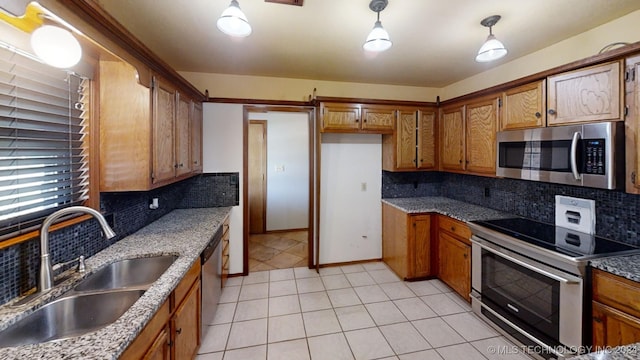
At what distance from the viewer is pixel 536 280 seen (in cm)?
182

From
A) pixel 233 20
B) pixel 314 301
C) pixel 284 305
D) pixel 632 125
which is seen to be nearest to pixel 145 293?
pixel 233 20

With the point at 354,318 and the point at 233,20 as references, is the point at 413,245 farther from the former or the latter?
the point at 233,20

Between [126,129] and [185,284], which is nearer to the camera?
[185,284]

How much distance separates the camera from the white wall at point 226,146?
3.07 meters

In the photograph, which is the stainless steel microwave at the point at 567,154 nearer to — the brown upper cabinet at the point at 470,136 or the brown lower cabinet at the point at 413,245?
the brown upper cabinet at the point at 470,136

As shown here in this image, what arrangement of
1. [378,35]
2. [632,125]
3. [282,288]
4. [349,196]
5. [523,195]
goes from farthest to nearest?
[349,196]
[282,288]
[523,195]
[378,35]
[632,125]

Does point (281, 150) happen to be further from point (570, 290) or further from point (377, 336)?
point (570, 290)

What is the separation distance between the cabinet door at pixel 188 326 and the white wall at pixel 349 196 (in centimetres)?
187

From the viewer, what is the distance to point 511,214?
8.68 ft

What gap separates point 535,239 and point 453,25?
5.64ft

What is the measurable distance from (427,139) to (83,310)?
342 centimetres

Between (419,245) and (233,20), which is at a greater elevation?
(233,20)

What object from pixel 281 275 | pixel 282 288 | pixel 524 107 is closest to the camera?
pixel 524 107

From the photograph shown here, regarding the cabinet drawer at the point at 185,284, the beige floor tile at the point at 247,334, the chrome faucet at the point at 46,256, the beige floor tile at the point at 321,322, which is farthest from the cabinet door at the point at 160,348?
the beige floor tile at the point at 321,322
